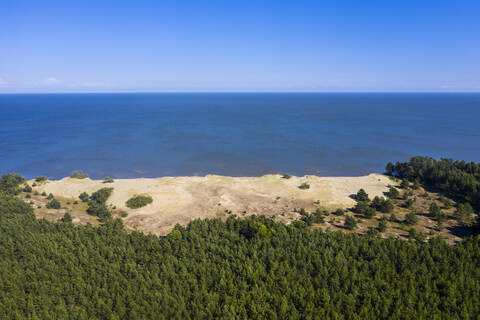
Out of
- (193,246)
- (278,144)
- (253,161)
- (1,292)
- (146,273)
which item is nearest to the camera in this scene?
(1,292)

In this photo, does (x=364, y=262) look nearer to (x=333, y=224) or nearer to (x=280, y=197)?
(x=333, y=224)

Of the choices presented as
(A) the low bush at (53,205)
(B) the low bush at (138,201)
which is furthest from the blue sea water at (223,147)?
(A) the low bush at (53,205)

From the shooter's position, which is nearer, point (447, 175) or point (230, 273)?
point (230, 273)

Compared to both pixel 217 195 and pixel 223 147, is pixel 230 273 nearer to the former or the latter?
pixel 217 195

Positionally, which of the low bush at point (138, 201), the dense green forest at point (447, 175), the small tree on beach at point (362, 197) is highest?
the dense green forest at point (447, 175)

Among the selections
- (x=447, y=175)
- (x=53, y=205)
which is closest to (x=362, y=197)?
(x=447, y=175)

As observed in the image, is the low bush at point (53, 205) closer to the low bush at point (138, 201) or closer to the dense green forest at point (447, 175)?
the low bush at point (138, 201)

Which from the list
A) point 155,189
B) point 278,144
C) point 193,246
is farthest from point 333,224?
point 278,144
